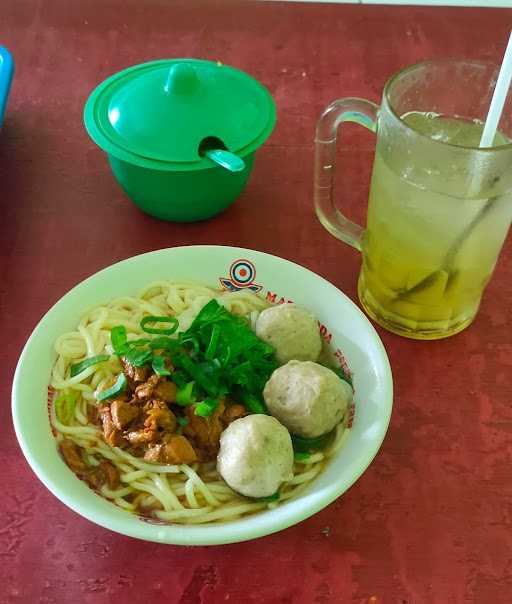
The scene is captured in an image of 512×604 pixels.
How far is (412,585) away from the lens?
34.4 inches

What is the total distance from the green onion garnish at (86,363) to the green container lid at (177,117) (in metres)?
0.35

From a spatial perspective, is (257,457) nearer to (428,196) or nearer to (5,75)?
(428,196)

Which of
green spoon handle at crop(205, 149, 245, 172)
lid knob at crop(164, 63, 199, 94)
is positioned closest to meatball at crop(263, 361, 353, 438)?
green spoon handle at crop(205, 149, 245, 172)

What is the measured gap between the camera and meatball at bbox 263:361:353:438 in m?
0.91

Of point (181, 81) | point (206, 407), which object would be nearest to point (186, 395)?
point (206, 407)

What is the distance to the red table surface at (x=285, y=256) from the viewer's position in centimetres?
88

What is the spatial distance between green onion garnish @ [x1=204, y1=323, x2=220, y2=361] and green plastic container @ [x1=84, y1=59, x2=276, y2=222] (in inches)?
12.4

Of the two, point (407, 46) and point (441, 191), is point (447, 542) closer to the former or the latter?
point (441, 191)

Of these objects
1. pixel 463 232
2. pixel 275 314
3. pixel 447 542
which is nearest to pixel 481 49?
pixel 463 232

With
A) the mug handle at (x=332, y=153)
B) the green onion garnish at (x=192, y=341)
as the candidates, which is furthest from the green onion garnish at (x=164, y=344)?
the mug handle at (x=332, y=153)

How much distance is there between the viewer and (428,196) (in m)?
1.00

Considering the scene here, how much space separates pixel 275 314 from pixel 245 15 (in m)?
1.12

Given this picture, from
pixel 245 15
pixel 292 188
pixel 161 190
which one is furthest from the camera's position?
pixel 245 15

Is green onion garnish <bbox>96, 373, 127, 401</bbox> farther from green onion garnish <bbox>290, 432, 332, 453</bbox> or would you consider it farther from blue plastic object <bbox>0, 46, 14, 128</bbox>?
blue plastic object <bbox>0, 46, 14, 128</bbox>
